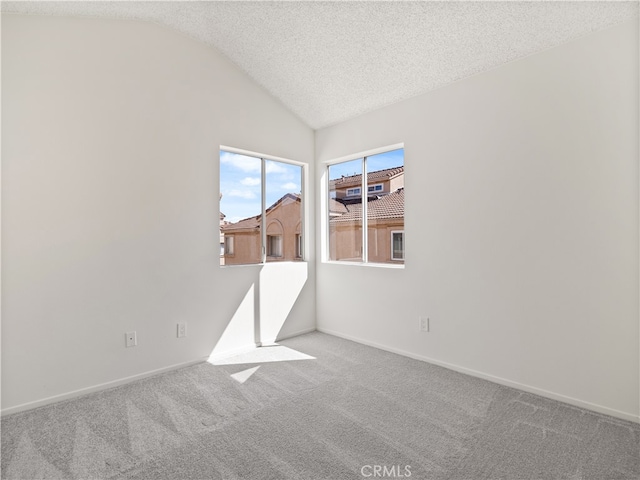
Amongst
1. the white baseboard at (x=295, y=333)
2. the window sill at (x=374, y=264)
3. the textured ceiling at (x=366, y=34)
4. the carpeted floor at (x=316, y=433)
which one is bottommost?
the carpeted floor at (x=316, y=433)

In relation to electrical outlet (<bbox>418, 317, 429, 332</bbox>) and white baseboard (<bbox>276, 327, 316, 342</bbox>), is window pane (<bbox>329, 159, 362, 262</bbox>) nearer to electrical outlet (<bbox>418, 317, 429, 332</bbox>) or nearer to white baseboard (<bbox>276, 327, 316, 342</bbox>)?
white baseboard (<bbox>276, 327, 316, 342</bbox>)

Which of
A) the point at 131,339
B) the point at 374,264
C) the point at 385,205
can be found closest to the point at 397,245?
the point at 374,264

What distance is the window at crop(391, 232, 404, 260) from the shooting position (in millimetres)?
3459

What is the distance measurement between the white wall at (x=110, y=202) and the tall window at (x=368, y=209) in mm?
1213

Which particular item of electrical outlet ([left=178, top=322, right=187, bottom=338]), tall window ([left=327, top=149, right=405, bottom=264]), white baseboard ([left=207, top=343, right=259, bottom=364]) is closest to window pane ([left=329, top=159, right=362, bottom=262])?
tall window ([left=327, top=149, right=405, bottom=264])

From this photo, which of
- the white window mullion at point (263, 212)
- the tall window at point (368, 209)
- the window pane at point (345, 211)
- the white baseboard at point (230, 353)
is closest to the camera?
the white baseboard at point (230, 353)

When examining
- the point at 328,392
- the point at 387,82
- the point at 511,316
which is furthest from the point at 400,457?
the point at 387,82

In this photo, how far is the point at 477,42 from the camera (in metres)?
2.53

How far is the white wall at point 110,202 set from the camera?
2330mm

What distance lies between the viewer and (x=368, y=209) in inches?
153

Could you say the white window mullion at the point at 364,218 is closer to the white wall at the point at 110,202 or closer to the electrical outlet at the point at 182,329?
the white wall at the point at 110,202

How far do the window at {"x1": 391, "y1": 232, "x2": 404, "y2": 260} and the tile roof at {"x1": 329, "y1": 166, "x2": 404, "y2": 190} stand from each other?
0.62m

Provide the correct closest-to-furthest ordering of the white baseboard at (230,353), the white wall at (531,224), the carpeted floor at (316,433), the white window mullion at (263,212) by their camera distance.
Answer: the carpeted floor at (316,433), the white wall at (531,224), the white baseboard at (230,353), the white window mullion at (263,212)

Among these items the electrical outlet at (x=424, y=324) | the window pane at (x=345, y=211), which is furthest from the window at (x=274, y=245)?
the electrical outlet at (x=424, y=324)
